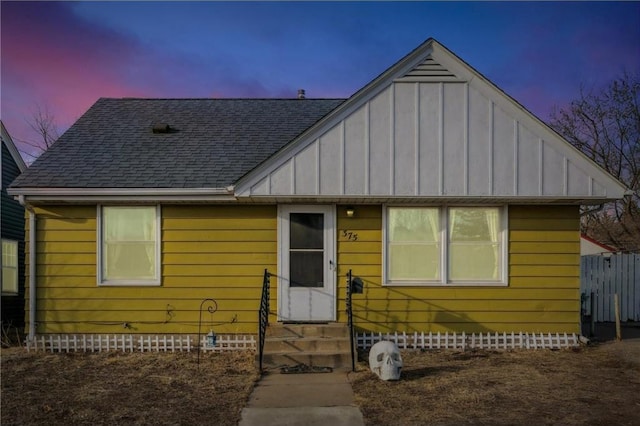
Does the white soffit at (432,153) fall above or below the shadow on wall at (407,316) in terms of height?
above

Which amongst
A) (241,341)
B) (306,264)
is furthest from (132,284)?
(306,264)

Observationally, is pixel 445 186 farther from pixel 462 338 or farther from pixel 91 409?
pixel 91 409

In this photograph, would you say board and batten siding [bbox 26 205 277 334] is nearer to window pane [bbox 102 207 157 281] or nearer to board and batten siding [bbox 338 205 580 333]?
window pane [bbox 102 207 157 281]

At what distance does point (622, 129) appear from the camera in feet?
79.6

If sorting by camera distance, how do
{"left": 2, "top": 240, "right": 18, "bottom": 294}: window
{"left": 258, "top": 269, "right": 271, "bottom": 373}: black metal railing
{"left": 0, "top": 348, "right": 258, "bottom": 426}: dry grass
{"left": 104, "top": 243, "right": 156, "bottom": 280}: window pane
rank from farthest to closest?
{"left": 2, "top": 240, "right": 18, "bottom": 294}: window, {"left": 104, "top": 243, "right": 156, "bottom": 280}: window pane, {"left": 258, "top": 269, "right": 271, "bottom": 373}: black metal railing, {"left": 0, "top": 348, "right": 258, "bottom": 426}: dry grass

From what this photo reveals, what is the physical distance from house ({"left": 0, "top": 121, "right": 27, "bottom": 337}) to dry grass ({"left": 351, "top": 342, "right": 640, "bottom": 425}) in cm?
1056

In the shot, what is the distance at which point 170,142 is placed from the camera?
33.2ft

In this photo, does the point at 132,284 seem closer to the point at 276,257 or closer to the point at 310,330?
the point at 276,257

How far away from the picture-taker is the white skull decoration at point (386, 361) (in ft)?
22.0

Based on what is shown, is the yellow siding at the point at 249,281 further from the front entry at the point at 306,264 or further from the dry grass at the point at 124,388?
the dry grass at the point at 124,388

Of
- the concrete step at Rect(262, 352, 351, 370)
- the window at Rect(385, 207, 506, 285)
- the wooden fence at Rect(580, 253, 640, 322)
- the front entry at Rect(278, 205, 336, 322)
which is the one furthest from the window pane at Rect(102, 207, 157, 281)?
the wooden fence at Rect(580, 253, 640, 322)

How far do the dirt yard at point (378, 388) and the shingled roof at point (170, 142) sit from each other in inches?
122

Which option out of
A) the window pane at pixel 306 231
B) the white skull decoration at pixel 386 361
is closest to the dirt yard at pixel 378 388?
the white skull decoration at pixel 386 361

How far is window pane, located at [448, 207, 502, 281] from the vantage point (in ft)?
29.3
